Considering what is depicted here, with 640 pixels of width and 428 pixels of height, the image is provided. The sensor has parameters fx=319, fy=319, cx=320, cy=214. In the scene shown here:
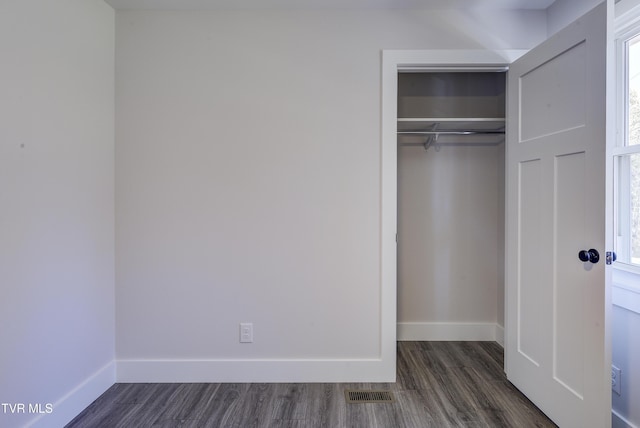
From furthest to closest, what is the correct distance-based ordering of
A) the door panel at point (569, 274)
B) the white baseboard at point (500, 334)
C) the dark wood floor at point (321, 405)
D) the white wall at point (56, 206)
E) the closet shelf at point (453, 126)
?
the white baseboard at point (500, 334) → the closet shelf at point (453, 126) → the dark wood floor at point (321, 405) → the door panel at point (569, 274) → the white wall at point (56, 206)

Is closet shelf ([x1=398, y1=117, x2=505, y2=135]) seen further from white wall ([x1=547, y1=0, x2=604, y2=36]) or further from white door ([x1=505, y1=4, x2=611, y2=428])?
white wall ([x1=547, y1=0, x2=604, y2=36])

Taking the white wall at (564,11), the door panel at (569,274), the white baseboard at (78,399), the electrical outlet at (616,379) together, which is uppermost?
the white wall at (564,11)

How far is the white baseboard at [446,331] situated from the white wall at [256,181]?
2.66 ft

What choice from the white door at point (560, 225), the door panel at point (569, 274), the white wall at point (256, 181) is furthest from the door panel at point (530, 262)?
the white wall at point (256, 181)

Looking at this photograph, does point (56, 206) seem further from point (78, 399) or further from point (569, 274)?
point (569, 274)

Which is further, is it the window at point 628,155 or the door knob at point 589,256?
the window at point 628,155

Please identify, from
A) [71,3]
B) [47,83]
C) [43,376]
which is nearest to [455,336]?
[43,376]

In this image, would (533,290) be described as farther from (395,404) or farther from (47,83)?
(47,83)

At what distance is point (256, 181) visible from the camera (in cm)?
215

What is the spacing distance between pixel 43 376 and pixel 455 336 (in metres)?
2.87

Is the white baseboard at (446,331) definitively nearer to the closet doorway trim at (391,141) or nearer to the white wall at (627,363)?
the closet doorway trim at (391,141)

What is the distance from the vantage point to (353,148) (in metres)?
2.15

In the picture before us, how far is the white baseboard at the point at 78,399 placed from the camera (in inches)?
64.5

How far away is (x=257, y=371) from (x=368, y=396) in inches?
29.2
